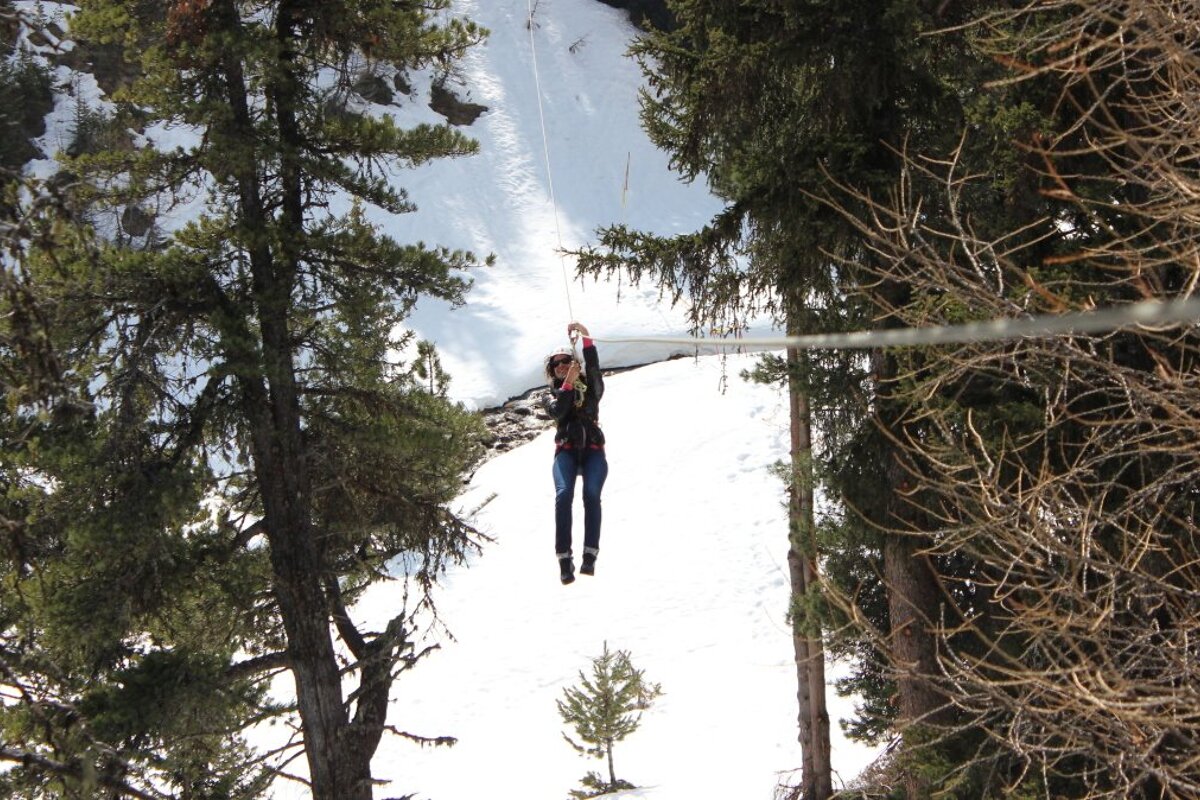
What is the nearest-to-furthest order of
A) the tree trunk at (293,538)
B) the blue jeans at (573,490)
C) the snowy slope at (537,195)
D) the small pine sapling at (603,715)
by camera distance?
the tree trunk at (293,538), the blue jeans at (573,490), the small pine sapling at (603,715), the snowy slope at (537,195)

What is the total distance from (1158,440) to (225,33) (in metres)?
7.35

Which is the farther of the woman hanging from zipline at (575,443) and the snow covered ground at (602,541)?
the snow covered ground at (602,541)

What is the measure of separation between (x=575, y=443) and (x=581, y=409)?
0.40 metres

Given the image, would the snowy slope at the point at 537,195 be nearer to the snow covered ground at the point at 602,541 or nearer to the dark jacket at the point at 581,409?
the snow covered ground at the point at 602,541

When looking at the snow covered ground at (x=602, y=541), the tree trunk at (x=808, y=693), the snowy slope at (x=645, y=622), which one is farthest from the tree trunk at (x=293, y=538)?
the snowy slope at (x=645, y=622)

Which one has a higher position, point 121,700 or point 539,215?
point 539,215

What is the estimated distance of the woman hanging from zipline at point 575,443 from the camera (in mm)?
10742

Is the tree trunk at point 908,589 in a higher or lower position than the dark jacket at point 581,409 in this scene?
lower

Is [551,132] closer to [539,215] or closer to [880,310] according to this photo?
[539,215]

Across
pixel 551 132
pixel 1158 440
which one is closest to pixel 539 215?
pixel 551 132

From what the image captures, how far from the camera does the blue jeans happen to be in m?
11.2

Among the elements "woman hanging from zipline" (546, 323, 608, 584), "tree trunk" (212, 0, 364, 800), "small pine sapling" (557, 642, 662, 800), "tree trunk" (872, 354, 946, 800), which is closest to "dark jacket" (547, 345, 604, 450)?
"woman hanging from zipline" (546, 323, 608, 584)

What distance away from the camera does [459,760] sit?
67.4 ft

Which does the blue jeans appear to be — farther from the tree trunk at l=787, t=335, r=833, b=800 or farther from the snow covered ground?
the snow covered ground
